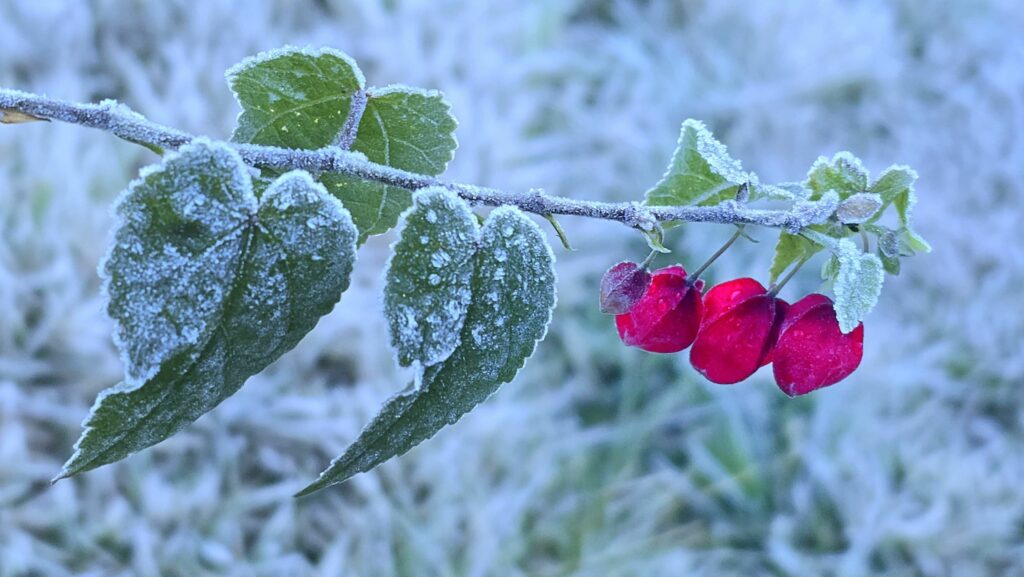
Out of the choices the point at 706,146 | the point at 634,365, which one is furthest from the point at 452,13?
the point at 706,146

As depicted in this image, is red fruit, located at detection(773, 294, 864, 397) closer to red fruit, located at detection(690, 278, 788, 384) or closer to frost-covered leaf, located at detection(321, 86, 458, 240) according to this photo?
red fruit, located at detection(690, 278, 788, 384)

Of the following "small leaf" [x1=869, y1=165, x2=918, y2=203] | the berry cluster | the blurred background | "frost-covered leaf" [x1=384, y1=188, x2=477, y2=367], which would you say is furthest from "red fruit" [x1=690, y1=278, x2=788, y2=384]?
the blurred background

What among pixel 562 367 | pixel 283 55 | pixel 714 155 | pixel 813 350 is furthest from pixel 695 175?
pixel 562 367

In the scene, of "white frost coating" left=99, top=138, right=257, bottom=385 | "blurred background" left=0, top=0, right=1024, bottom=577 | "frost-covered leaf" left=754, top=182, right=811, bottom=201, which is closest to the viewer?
"white frost coating" left=99, top=138, right=257, bottom=385

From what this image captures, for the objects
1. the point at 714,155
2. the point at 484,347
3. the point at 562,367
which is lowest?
the point at 484,347

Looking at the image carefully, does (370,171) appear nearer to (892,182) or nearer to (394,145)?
(394,145)

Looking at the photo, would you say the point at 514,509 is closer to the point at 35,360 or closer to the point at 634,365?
the point at 634,365

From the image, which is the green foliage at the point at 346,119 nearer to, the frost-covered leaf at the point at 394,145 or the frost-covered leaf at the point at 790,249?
the frost-covered leaf at the point at 394,145

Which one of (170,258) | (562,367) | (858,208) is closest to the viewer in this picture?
(170,258)
